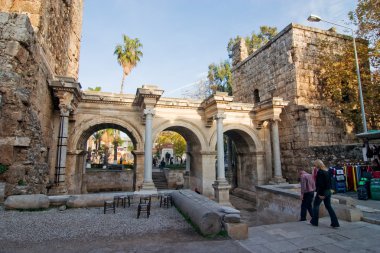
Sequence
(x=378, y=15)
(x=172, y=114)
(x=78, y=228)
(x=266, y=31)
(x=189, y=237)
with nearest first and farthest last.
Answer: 1. (x=189, y=237)
2. (x=78, y=228)
3. (x=378, y=15)
4. (x=172, y=114)
5. (x=266, y=31)

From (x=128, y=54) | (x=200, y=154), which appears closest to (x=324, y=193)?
(x=200, y=154)

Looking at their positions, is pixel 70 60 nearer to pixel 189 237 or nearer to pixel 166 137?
pixel 189 237

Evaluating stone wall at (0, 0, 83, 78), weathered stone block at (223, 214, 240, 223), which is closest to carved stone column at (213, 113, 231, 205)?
weathered stone block at (223, 214, 240, 223)

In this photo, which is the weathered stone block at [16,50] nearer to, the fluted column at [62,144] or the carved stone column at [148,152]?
the fluted column at [62,144]

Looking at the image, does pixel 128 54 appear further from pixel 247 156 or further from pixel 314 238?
pixel 314 238

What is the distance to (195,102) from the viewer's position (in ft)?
43.5

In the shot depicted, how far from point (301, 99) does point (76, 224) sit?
1323 centimetres

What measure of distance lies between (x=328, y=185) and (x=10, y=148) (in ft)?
29.4

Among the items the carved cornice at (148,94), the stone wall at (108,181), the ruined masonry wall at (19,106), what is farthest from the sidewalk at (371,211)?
the stone wall at (108,181)

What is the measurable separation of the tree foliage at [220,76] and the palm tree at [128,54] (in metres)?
12.1

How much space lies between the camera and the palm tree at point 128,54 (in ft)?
86.8

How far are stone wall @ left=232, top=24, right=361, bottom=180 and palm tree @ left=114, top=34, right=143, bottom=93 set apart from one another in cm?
1793

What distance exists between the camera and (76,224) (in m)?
5.18

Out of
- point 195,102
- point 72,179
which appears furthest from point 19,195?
point 195,102
